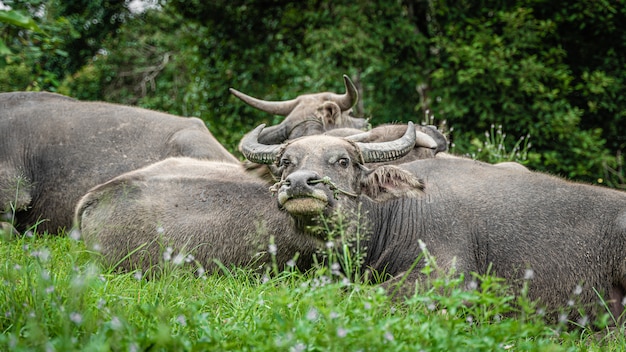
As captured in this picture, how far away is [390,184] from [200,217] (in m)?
1.59

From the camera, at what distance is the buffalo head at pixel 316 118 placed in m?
8.95

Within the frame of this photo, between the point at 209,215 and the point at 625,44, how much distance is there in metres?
9.13

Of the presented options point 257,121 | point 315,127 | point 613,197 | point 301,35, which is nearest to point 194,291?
point 613,197

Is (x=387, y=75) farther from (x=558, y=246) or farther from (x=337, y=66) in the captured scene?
(x=558, y=246)

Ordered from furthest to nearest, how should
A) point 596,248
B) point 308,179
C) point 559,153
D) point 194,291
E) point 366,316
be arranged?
point 559,153
point 596,248
point 308,179
point 194,291
point 366,316

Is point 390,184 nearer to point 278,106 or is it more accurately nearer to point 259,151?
point 259,151

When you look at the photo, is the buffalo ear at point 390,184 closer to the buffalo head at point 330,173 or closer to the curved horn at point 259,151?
the buffalo head at point 330,173

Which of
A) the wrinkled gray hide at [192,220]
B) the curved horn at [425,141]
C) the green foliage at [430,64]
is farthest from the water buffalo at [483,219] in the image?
the green foliage at [430,64]

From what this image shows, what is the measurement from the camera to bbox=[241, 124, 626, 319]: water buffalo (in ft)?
17.0

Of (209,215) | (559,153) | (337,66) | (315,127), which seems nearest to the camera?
(209,215)

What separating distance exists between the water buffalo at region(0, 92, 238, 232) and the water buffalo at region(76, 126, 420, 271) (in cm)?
98

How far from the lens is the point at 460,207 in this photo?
561cm

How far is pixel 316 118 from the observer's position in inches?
356

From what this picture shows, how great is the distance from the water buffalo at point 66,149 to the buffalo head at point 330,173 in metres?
1.94
